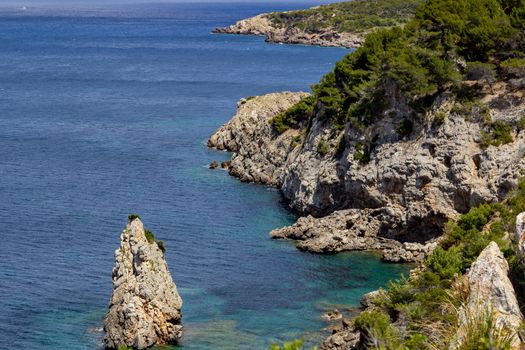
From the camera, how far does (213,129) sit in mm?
109938

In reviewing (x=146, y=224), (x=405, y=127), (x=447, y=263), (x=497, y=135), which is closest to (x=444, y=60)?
(x=405, y=127)

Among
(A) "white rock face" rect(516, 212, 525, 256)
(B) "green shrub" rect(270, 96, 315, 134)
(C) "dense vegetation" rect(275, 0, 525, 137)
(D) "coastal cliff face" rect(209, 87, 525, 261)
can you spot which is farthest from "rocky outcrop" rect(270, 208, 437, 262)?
(A) "white rock face" rect(516, 212, 525, 256)

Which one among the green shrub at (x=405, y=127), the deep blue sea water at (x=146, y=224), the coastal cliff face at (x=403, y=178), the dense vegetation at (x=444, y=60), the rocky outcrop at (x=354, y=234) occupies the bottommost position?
the deep blue sea water at (x=146, y=224)

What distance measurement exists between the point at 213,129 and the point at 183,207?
35302 mm

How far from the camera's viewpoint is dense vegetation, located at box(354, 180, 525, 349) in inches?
1453

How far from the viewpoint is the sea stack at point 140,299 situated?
156ft

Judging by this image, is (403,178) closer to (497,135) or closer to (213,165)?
(497,135)

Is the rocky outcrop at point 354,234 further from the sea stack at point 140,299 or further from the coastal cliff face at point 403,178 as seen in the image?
the sea stack at point 140,299

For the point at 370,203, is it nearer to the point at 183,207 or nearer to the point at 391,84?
the point at 391,84

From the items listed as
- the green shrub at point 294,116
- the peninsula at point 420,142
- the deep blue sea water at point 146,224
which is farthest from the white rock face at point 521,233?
the green shrub at point 294,116

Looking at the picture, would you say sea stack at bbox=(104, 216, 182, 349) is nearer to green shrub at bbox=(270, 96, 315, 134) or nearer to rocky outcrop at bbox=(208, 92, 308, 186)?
rocky outcrop at bbox=(208, 92, 308, 186)

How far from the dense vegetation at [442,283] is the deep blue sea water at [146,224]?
5.98 m

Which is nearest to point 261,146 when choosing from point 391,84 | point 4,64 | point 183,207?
point 183,207

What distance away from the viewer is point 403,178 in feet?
213
